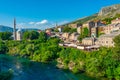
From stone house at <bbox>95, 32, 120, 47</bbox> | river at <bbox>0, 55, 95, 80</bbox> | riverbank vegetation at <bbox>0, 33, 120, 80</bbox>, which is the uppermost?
stone house at <bbox>95, 32, 120, 47</bbox>

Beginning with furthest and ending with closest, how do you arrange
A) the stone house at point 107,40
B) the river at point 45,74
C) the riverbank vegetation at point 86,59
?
the stone house at point 107,40
the river at point 45,74
the riverbank vegetation at point 86,59

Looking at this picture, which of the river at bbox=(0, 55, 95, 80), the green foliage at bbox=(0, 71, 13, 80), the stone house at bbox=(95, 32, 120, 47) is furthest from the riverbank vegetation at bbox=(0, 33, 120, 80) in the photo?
the green foliage at bbox=(0, 71, 13, 80)

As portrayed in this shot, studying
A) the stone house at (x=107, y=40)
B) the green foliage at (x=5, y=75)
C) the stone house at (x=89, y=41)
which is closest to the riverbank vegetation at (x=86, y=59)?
the stone house at (x=107, y=40)

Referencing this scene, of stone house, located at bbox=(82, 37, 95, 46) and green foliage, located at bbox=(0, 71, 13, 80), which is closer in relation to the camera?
green foliage, located at bbox=(0, 71, 13, 80)

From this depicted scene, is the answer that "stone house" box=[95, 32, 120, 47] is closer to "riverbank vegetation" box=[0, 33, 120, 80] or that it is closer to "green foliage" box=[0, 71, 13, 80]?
"riverbank vegetation" box=[0, 33, 120, 80]

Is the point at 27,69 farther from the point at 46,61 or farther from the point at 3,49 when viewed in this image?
the point at 3,49

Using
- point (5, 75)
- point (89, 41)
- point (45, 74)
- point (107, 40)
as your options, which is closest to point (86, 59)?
point (45, 74)

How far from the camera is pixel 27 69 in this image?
42.2m

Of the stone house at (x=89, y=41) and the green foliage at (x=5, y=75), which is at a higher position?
the stone house at (x=89, y=41)

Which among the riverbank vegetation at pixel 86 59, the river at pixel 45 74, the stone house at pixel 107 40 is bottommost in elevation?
the river at pixel 45 74

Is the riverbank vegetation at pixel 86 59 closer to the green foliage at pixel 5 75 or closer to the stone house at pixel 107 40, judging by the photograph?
the stone house at pixel 107 40

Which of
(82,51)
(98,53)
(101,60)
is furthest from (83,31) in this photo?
(101,60)

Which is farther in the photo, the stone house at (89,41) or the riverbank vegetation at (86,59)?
the stone house at (89,41)

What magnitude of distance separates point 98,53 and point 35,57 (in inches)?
745
